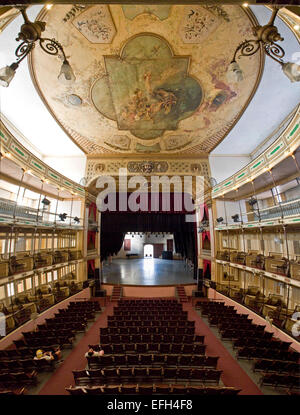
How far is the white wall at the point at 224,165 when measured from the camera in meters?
15.3

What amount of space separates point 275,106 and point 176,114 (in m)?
5.55

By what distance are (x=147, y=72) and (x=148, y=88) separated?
84cm

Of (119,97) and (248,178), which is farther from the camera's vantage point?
(248,178)

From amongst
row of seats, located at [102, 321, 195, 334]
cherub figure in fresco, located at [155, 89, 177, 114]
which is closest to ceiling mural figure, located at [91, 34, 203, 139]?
cherub figure in fresco, located at [155, 89, 177, 114]

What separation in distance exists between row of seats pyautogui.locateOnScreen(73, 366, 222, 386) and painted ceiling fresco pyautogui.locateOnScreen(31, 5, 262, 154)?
12.3 meters

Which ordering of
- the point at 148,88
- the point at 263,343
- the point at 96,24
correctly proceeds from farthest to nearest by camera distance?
the point at 148,88
the point at 96,24
the point at 263,343

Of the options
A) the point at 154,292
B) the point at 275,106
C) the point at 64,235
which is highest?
the point at 275,106

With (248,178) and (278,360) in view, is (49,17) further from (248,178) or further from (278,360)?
(278,360)

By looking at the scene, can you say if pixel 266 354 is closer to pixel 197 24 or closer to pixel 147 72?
pixel 197 24

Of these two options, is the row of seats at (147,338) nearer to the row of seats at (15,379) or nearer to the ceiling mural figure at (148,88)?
the row of seats at (15,379)

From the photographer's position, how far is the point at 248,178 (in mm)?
11109

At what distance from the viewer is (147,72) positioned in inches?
361

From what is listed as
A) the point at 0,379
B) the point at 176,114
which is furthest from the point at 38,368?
the point at 176,114

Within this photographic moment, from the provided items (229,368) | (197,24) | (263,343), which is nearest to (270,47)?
(197,24)
